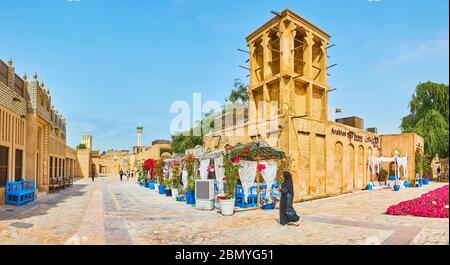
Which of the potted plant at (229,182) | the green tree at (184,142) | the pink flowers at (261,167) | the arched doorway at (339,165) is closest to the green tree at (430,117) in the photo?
the arched doorway at (339,165)

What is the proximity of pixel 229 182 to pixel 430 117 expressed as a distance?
118 ft

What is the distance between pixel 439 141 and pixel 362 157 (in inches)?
819

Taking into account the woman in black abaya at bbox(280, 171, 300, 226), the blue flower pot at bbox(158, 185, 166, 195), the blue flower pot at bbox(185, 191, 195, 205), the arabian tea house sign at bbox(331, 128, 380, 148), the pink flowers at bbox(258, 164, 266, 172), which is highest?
the arabian tea house sign at bbox(331, 128, 380, 148)

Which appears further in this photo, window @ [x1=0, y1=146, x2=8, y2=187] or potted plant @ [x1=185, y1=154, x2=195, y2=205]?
potted plant @ [x1=185, y1=154, x2=195, y2=205]

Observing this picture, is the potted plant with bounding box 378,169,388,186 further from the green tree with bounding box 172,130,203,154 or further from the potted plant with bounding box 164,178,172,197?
the green tree with bounding box 172,130,203,154

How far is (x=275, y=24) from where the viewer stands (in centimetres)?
1844

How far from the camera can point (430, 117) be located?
3906 cm

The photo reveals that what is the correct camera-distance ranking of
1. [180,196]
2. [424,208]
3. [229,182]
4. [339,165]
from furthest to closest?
[339,165], [180,196], [229,182], [424,208]

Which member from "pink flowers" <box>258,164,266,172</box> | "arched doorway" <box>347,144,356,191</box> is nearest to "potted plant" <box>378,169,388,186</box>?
"arched doorway" <box>347,144,356,191</box>

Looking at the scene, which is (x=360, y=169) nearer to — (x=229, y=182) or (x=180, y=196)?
(x=180, y=196)

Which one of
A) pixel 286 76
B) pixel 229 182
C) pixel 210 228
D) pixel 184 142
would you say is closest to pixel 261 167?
pixel 229 182

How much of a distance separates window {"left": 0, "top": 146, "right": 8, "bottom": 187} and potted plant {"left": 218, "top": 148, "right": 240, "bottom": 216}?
9457 mm

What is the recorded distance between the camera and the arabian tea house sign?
20016 mm

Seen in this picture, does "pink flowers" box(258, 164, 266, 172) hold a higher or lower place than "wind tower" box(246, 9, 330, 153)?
lower
